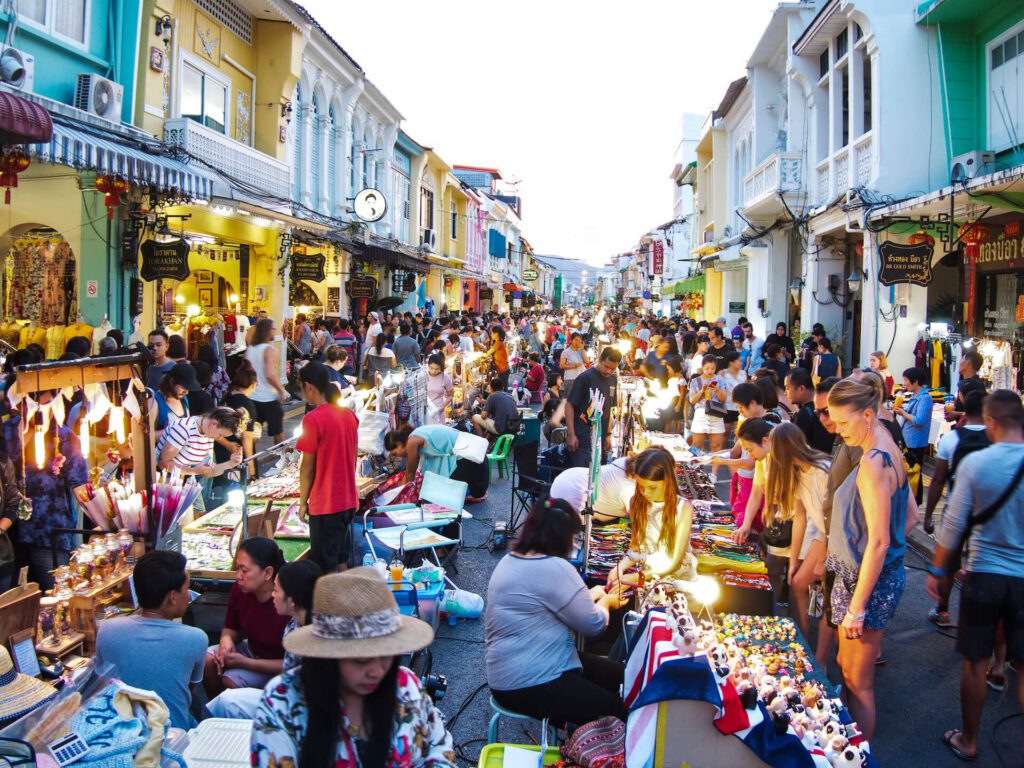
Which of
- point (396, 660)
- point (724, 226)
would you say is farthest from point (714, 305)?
point (396, 660)

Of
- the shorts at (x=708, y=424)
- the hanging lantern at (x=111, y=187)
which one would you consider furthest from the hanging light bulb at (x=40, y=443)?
the shorts at (x=708, y=424)

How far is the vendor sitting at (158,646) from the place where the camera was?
3.77 meters

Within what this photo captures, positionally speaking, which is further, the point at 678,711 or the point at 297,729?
the point at 678,711

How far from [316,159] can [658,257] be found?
128 feet

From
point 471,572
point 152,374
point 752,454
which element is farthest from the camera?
point 152,374

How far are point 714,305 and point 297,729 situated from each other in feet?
104

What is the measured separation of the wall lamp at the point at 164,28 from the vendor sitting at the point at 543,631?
36.9ft

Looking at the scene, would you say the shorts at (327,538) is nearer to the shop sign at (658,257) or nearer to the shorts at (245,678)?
the shorts at (245,678)

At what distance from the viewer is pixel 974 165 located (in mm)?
12070

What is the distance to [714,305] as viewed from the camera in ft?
107

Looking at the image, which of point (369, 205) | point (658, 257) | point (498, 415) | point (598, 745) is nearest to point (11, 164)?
point (498, 415)

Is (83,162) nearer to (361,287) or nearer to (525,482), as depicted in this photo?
(525,482)

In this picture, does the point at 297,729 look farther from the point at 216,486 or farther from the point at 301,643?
the point at 216,486

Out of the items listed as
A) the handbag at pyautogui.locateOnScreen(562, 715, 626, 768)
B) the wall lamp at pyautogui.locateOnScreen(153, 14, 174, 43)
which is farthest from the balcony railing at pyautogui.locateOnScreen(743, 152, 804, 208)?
the handbag at pyautogui.locateOnScreen(562, 715, 626, 768)
